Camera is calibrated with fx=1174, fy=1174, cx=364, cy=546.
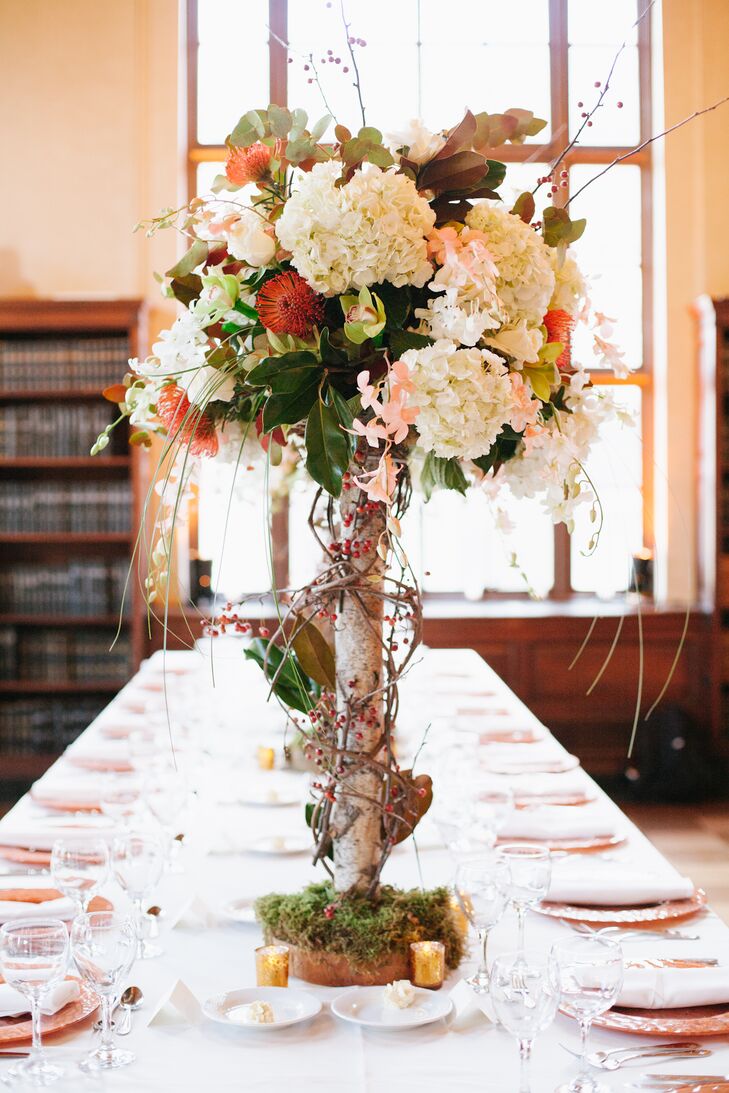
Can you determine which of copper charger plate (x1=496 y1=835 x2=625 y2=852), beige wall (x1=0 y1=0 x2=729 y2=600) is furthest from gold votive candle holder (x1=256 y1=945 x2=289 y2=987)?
beige wall (x1=0 y1=0 x2=729 y2=600)

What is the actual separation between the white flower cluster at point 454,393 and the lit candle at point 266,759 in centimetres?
157

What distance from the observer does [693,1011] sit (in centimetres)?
142

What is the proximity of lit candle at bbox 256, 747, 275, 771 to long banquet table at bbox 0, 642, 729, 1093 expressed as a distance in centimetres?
8

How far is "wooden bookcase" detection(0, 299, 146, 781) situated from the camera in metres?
5.40

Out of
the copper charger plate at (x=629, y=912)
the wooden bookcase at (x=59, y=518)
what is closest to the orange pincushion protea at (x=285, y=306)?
the copper charger plate at (x=629, y=912)

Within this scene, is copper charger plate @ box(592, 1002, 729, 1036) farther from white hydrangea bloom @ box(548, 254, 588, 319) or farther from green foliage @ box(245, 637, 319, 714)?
white hydrangea bloom @ box(548, 254, 588, 319)

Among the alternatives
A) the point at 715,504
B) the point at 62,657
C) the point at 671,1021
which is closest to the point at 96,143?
the point at 62,657

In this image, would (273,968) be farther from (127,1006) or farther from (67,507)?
(67,507)

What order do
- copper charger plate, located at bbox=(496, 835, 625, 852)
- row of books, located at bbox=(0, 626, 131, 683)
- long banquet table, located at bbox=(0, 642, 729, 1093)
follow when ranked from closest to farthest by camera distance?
long banquet table, located at bbox=(0, 642, 729, 1093)
copper charger plate, located at bbox=(496, 835, 625, 852)
row of books, located at bbox=(0, 626, 131, 683)

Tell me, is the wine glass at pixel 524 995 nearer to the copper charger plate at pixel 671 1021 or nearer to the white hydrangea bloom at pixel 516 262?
the copper charger plate at pixel 671 1021

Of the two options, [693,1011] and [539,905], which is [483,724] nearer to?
[539,905]

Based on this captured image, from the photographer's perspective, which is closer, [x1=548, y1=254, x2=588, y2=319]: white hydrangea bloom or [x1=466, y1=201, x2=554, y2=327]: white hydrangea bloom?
[x1=466, y1=201, x2=554, y2=327]: white hydrangea bloom

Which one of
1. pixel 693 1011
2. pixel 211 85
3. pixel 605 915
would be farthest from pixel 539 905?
pixel 211 85

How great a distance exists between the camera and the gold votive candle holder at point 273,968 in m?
1.50
